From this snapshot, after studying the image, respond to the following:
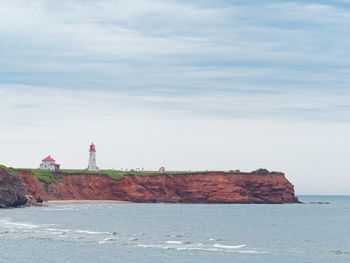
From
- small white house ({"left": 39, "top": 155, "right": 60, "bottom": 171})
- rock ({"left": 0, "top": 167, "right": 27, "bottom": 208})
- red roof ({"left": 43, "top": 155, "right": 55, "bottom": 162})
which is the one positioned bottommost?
rock ({"left": 0, "top": 167, "right": 27, "bottom": 208})

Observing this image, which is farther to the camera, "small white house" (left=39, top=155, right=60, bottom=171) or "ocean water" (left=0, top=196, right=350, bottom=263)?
"small white house" (left=39, top=155, right=60, bottom=171)

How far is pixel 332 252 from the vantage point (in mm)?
56656

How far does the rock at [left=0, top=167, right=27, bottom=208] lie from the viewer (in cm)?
10825

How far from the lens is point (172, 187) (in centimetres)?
16300

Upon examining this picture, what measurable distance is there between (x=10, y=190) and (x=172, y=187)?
205 feet

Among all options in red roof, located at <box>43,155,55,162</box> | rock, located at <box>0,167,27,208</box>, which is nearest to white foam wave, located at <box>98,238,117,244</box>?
rock, located at <box>0,167,27,208</box>

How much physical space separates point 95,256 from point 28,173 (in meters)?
93.6

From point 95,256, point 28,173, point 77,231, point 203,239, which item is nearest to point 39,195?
point 28,173

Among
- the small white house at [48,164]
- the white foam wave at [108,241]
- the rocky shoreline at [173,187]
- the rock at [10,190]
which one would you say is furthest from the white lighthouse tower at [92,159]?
the white foam wave at [108,241]

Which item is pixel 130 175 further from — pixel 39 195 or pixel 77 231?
pixel 77 231

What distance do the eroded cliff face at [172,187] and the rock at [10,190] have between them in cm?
3744

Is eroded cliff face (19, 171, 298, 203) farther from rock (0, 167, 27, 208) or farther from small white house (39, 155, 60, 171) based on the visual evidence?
rock (0, 167, 27, 208)

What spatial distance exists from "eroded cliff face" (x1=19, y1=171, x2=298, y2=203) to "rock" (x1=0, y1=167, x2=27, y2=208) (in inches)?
1474

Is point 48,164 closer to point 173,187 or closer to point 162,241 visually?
point 173,187
